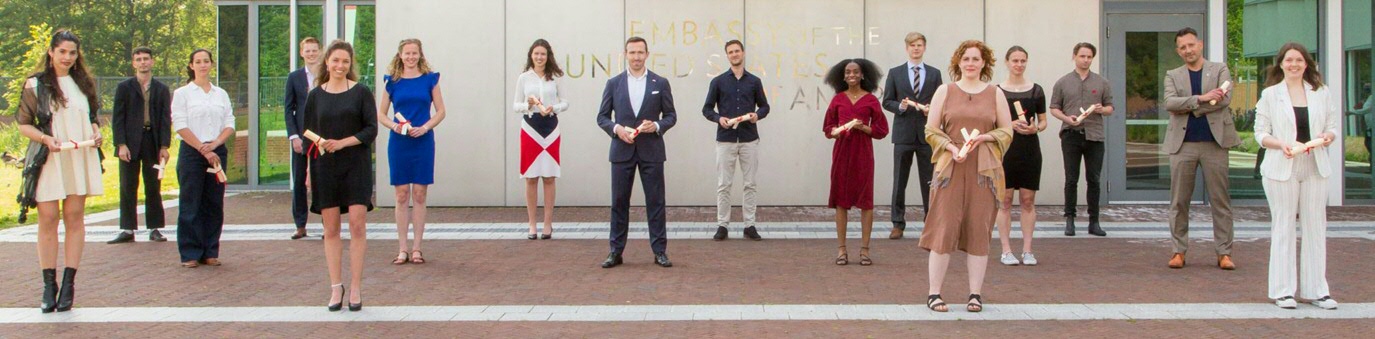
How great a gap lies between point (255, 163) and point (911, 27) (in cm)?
943

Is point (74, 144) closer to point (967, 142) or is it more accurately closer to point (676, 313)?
point (676, 313)

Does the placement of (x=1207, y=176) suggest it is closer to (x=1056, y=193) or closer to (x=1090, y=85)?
(x=1090, y=85)

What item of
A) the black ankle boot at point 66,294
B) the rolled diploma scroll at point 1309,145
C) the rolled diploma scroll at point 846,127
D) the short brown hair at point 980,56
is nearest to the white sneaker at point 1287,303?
the rolled diploma scroll at point 1309,145

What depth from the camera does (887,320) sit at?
6703 mm

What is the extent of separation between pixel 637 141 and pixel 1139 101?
7.39 metres

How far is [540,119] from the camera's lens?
11.1m

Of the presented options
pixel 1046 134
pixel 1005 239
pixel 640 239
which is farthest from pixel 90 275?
pixel 1046 134

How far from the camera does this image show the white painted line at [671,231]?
1112 cm

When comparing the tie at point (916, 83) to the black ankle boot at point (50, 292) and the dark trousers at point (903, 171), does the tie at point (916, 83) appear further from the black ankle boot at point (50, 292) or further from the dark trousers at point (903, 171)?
the black ankle boot at point (50, 292)

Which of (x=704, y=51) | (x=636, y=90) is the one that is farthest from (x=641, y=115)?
(x=704, y=51)

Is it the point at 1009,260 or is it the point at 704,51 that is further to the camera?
the point at 704,51

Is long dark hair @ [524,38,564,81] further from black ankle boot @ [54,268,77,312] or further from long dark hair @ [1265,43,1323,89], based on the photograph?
long dark hair @ [1265,43,1323,89]

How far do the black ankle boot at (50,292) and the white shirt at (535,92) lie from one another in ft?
14.6

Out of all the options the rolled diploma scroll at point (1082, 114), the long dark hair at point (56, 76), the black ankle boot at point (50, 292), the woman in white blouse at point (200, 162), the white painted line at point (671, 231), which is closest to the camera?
the black ankle boot at point (50, 292)
